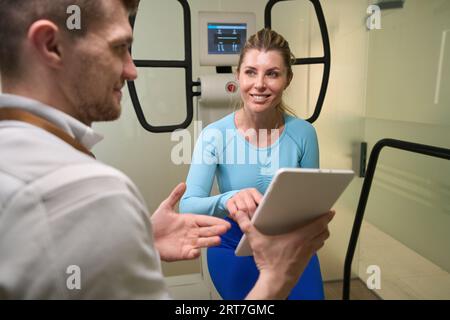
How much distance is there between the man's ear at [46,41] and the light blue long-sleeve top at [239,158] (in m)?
0.94

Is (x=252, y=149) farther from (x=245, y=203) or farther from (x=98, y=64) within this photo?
(x=98, y=64)

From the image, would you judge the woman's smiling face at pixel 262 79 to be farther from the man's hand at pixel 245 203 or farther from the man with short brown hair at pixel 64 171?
the man with short brown hair at pixel 64 171

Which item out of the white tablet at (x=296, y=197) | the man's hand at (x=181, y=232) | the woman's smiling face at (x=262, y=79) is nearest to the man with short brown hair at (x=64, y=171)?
the white tablet at (x=296, y=197)

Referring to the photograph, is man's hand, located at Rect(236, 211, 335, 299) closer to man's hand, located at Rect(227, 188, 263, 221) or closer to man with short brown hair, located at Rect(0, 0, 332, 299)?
man's hand, located at Rect(227, 188, 263, 221)

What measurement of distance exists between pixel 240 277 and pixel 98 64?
1047mm

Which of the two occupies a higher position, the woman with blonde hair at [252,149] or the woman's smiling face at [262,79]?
the woman's smiling face at [262,79]

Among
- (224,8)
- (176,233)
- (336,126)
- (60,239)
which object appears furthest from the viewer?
(336,126)

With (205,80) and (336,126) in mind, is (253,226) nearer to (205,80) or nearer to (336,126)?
(205,80)

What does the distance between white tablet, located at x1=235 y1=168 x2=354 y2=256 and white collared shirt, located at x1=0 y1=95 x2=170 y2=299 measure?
1.13 feet

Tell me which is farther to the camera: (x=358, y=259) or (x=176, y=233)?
(x=358, y=259)

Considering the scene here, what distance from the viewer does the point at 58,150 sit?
57 cm

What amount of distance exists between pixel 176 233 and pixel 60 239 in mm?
597

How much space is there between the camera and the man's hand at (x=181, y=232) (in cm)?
106
